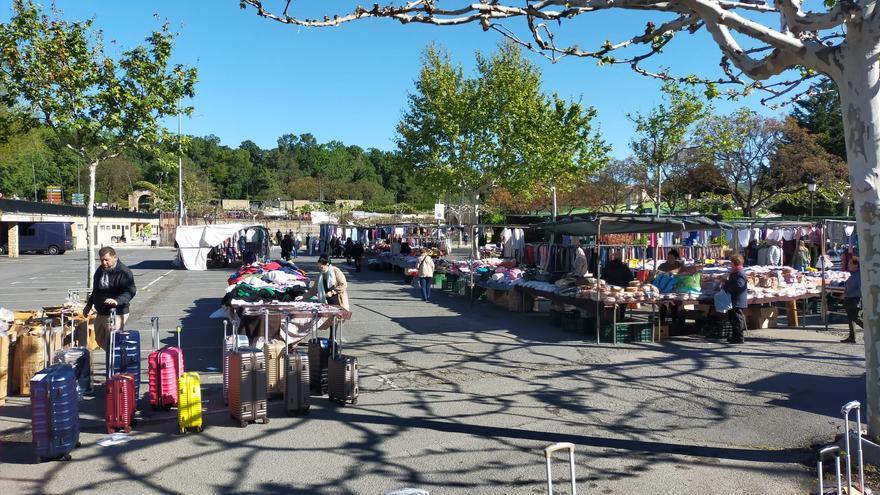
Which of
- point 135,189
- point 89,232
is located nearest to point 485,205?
point 89,232

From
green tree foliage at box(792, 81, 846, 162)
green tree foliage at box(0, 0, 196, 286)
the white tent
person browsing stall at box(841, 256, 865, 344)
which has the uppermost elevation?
green tree foliage at box(792, 81, 846, 162)

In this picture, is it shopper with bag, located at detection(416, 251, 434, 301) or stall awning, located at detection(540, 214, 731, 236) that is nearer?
stall awning, located at detection(540, 214, 731, 236)

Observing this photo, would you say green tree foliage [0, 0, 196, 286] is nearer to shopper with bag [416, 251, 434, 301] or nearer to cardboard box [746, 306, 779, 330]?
shopper with bag [416, 251, 434, 301]

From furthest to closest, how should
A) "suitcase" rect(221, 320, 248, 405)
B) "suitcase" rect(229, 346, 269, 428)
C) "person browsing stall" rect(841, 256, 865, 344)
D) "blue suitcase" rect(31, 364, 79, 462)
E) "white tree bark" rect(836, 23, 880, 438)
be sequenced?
"person browsing stall" rect(841, 256, 865, 344) < "suitcase" rect(221, 320, 248, 405) < "suitcase" rect(229, 346, 269, 428) < "blue suitcase" rect(31, 364, 79, 462) < "white tree bark" rect(836, 23, 880, 438)

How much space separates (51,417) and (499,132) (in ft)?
84.0

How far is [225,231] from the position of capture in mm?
31812

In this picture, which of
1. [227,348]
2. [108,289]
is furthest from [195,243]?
[227,348]

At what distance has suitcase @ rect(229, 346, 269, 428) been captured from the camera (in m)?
7.04

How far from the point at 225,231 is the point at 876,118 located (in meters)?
29.5

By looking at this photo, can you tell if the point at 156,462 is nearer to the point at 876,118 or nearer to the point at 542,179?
the point at 876,118

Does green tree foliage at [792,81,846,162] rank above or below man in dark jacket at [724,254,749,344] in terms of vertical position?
above

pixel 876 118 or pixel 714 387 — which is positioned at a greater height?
pixel 876 118

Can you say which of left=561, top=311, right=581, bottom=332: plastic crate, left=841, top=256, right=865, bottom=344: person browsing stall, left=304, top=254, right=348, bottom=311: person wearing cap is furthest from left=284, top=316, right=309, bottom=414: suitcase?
left=841, top=256, right=865, bottom=344: person browsing stall

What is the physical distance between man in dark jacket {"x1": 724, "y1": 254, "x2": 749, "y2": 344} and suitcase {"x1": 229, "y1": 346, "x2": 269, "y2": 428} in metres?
8.68
